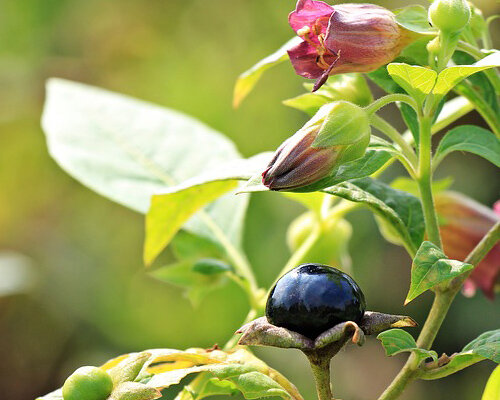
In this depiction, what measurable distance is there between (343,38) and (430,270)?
0.19m

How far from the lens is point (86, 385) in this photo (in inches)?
25.6

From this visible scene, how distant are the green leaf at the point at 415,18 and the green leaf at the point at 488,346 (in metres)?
0.25

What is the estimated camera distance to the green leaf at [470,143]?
0.74 meters

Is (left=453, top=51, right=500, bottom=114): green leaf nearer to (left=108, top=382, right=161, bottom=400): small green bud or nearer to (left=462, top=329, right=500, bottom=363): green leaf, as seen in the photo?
(left=462, top=329, right=500, bottom=363): green leaf

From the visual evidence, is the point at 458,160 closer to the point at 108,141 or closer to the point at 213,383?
the point at 108,141

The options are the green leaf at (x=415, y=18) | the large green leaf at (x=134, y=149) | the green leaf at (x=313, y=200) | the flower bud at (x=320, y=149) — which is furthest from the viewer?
the large green leaf at (x=134, y=149)

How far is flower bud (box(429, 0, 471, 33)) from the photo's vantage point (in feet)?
2.16

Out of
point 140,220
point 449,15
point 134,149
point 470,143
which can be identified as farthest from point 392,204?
point 140,220

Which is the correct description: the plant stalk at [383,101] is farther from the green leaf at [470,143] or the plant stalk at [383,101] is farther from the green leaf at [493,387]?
the green leaf at [493,387]

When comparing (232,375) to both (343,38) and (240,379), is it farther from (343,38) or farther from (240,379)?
(343,38)

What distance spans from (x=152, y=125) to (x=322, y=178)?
1.99ft

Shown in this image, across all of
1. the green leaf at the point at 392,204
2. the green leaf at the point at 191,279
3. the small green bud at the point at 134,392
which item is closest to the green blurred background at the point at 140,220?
the green leaf at the point at 191,279

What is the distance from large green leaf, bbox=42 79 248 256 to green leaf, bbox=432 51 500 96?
0.48 meters

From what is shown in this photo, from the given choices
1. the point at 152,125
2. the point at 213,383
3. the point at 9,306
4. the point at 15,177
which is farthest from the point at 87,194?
the point at 213,383
